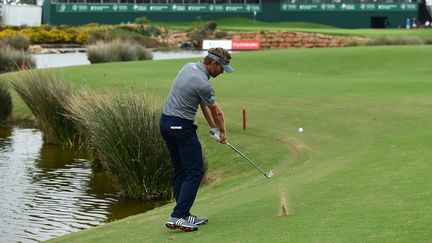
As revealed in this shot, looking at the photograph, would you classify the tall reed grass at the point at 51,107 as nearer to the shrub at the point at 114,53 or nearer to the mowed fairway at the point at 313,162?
the mowed fairway at the point at 313,162

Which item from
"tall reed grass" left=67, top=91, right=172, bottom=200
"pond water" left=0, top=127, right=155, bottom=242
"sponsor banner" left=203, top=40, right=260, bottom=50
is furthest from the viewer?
"sponsor banner" left=203, top=40, right=260, bottom=50

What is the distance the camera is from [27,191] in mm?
16938

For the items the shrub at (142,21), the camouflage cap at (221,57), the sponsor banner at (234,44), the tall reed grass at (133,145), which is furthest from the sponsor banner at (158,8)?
the camouflage cap at (221,57)

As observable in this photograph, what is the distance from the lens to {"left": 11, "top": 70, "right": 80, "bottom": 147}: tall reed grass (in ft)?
73.4

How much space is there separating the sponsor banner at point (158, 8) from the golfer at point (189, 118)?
8788cm

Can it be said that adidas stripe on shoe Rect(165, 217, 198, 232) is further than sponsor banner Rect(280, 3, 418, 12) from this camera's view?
No

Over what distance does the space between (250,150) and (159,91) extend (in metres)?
8.34

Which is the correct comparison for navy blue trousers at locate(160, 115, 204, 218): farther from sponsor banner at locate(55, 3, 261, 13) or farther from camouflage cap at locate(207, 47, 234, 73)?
sponsor banner at locate(55, 3, 261, 13)

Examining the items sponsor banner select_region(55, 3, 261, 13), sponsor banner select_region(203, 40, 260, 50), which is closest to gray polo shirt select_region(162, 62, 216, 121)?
sponsor banner select_region(203, 40, 260, 50)

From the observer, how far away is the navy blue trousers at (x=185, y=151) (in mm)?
9742

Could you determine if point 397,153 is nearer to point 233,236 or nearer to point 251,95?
point 233,236

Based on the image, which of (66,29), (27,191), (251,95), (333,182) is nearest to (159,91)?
(251,95)

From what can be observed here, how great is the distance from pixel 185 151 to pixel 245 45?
6160 centimetres

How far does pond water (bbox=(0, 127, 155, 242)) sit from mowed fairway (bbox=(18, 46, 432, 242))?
1976 millimetres
